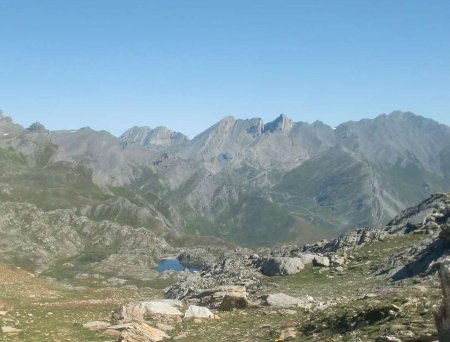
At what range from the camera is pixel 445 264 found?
1683 centimetres

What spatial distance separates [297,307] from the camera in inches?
1639

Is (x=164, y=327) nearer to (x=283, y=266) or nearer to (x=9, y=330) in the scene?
(x=9, y=330)

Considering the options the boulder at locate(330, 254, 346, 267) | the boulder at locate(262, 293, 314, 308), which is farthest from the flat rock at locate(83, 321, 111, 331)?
the boulder at locate(330, 254, 346, 267)

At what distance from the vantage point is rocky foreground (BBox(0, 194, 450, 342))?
75.5 feet

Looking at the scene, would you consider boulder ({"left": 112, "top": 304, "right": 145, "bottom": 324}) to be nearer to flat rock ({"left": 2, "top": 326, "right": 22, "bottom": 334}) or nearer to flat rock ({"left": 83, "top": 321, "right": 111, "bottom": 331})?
flat rock ({"left": 83, "top": 321, "right": 111, "bottom": 331})

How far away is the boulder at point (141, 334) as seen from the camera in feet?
92.7

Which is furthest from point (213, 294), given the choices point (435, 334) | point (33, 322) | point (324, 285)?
point (435, 334)

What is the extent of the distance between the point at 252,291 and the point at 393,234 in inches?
1426

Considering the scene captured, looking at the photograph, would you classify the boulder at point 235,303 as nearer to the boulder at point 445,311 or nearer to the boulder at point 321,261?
the boulder at point 445,311

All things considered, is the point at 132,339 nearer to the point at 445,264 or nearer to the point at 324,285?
the point at 445,264

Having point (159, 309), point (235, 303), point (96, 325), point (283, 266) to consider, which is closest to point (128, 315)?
point (96, 325)

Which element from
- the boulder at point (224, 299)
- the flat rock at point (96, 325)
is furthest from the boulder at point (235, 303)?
the flat rock at point (96, 325)

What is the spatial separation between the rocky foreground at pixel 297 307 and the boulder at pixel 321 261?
0.15 m

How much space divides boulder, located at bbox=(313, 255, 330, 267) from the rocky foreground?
0.15 meters
